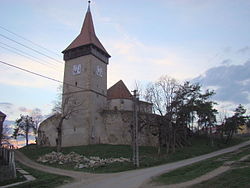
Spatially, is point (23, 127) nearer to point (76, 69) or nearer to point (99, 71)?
point (76, 69)

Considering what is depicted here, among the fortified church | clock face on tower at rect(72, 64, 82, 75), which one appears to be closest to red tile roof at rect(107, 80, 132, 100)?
the fortified church

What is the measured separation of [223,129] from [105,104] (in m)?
23.7

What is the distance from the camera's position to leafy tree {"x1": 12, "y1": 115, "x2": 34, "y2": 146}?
2085 inches

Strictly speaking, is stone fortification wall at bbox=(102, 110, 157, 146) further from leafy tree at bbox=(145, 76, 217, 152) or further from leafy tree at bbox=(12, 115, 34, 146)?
leafy tree at bbox=(12, 115, 34, 146)

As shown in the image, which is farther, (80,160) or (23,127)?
(23,127)

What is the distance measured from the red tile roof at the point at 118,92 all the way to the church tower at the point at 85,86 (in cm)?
320

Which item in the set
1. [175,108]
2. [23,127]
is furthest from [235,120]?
[23,127]

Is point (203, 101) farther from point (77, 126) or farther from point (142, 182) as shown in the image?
point (142, 182)

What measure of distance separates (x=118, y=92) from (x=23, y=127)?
25528 mm

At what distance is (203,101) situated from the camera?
125ft

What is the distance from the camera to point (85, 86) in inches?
1457

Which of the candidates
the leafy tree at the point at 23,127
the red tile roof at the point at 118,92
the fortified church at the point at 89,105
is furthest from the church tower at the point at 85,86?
the leafy tree at the point at 23,127

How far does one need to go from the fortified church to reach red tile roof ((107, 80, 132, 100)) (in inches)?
19.8

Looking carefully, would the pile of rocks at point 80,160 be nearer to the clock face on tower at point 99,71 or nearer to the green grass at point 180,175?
the green grass at point 180,175
